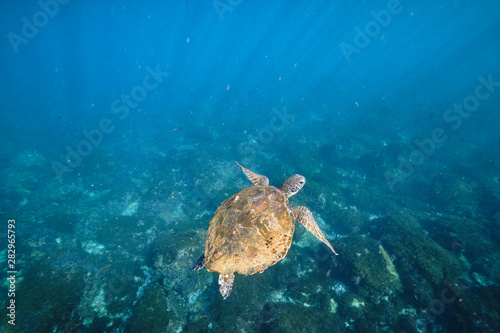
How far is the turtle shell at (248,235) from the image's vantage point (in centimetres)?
368

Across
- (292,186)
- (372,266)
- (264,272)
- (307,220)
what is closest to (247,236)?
(307,220)

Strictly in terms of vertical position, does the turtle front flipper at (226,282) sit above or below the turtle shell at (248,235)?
below

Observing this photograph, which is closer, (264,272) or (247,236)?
(247,236)

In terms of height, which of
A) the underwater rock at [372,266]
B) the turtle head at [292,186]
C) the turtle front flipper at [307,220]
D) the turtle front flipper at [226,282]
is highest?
the turtle head at [292,186]

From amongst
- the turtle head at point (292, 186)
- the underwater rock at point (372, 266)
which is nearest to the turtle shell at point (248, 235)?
the turtle head at point (292, 186)

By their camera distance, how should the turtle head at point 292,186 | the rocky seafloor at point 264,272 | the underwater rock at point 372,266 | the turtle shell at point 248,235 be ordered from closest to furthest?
the turtle shell at point 248,235 → the rocky seafloor at point 264,272 → the underwater rock at point 372,266 → the turtle head at point 292,186

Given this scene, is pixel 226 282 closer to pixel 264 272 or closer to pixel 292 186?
pixel 264 272

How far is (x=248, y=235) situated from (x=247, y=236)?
3 centimetres

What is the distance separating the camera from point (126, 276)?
6.15 meters

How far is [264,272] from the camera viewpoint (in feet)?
19.7

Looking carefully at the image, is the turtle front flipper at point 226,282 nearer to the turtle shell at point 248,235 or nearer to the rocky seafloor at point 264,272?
the turtle shell at point 248,235

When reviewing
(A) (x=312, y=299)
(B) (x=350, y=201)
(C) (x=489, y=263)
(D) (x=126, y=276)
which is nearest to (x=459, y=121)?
(B) (x=350, y=201)

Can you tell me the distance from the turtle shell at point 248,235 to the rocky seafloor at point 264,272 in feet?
7.13

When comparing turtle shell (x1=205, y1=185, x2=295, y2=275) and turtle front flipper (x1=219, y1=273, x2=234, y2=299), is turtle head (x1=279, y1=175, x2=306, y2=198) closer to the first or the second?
turtle shell (x1=205, y1=185, x2=295, y2=275)
